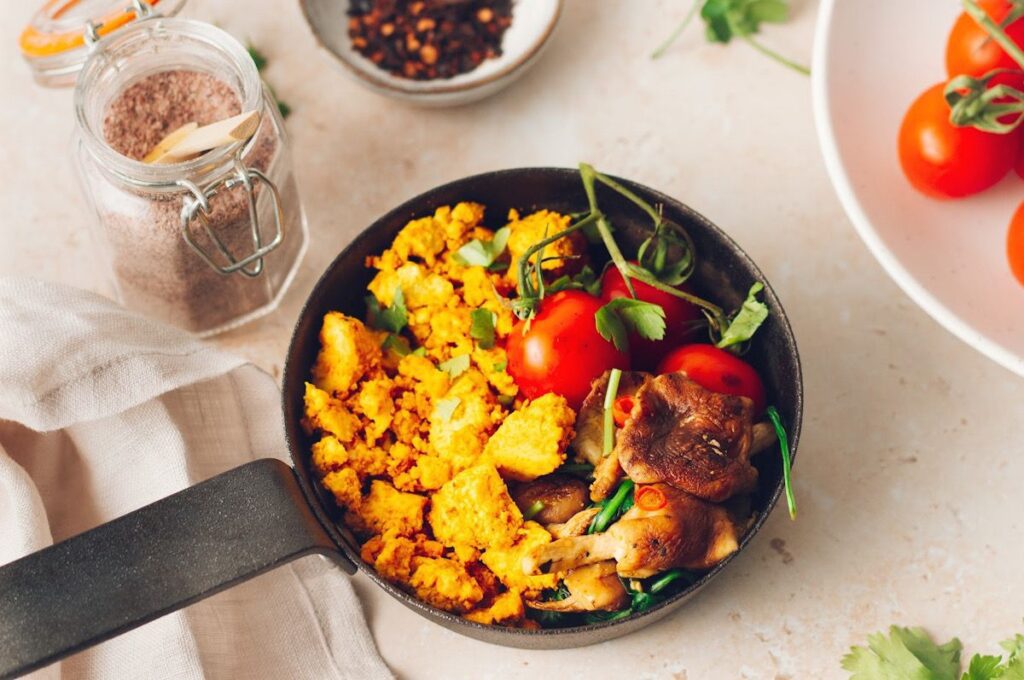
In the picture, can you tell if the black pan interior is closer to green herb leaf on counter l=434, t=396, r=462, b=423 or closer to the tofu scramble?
the tofu scramble

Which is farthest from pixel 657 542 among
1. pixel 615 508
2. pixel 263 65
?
pixel 263 65

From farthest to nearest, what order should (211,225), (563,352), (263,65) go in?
(263,65), (211,225), (563,352)

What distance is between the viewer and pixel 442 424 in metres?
1.01

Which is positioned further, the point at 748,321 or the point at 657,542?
the point at 748,321

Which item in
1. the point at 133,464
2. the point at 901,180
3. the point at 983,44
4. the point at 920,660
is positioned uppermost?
the point at 983,44

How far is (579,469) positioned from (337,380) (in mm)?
241

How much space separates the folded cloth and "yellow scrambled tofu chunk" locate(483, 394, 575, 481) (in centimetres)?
25

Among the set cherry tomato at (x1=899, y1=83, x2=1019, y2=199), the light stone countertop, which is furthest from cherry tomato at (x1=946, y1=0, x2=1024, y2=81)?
the light stone countertop

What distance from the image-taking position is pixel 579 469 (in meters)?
1.02

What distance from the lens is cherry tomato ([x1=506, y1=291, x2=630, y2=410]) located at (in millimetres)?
1000

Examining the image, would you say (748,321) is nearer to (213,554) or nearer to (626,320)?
(626,320)

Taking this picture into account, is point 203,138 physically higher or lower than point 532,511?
higher

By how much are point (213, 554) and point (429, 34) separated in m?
0.70

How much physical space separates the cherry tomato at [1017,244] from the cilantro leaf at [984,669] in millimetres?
358
